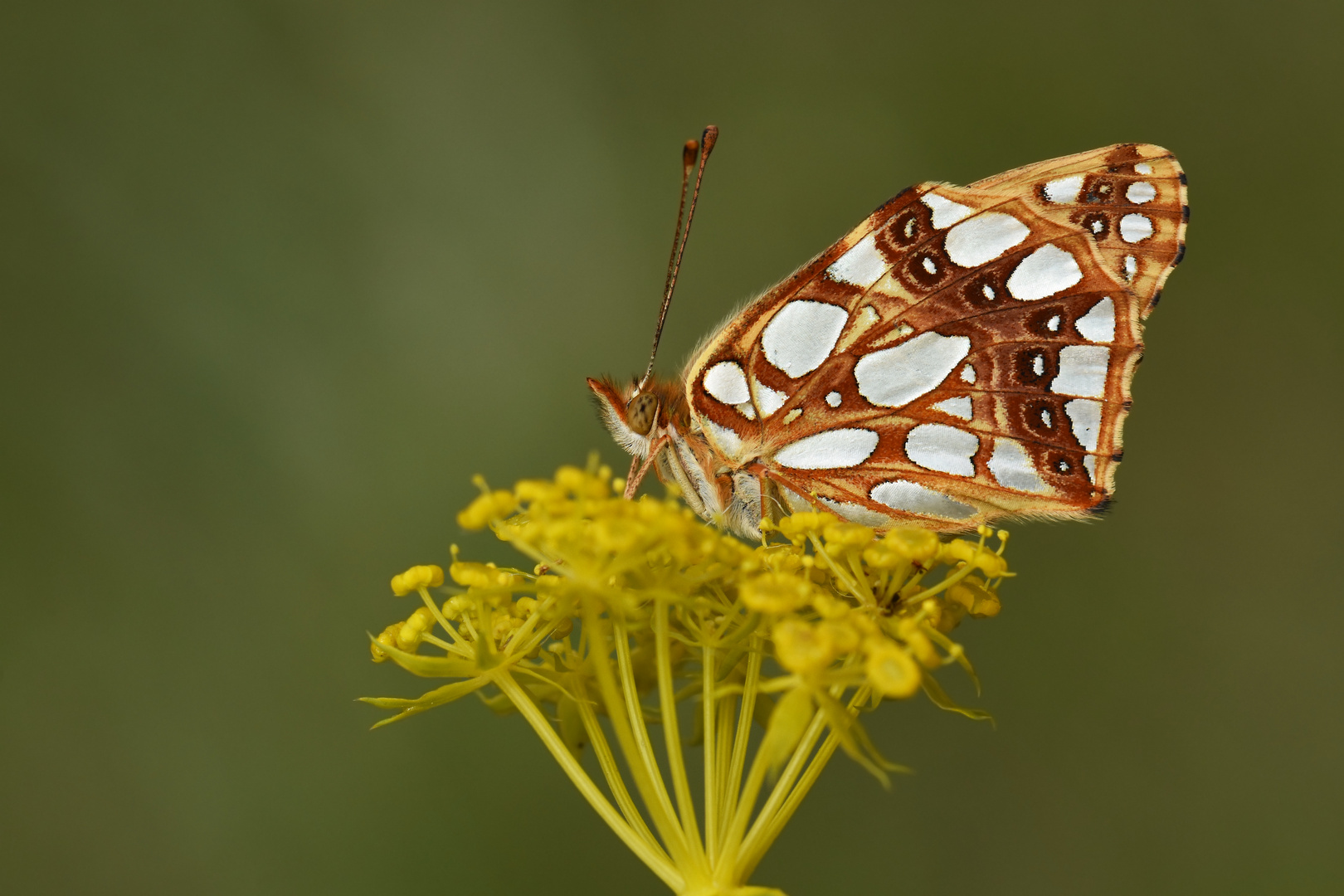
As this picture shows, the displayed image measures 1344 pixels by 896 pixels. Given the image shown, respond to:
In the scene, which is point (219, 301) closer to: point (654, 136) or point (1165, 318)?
point (654, 136)

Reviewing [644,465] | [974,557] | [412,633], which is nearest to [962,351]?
[974,557]

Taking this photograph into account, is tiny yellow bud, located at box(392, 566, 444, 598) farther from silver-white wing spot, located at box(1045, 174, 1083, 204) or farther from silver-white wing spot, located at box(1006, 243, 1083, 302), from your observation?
silver-white wing spot, located at box(1045, 174, 1083, 204)

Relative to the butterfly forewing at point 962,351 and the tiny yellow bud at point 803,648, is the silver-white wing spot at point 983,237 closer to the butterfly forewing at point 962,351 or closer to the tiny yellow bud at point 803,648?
the butterfly forewing at point 962,351

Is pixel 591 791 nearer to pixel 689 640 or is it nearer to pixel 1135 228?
pixel 689 640

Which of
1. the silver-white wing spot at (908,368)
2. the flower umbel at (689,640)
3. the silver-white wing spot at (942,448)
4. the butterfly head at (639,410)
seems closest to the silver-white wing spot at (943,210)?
the silver-white wing spot at (908,368)

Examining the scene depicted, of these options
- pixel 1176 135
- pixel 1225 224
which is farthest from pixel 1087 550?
pixel 1176 135

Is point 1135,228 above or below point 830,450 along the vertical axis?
above
